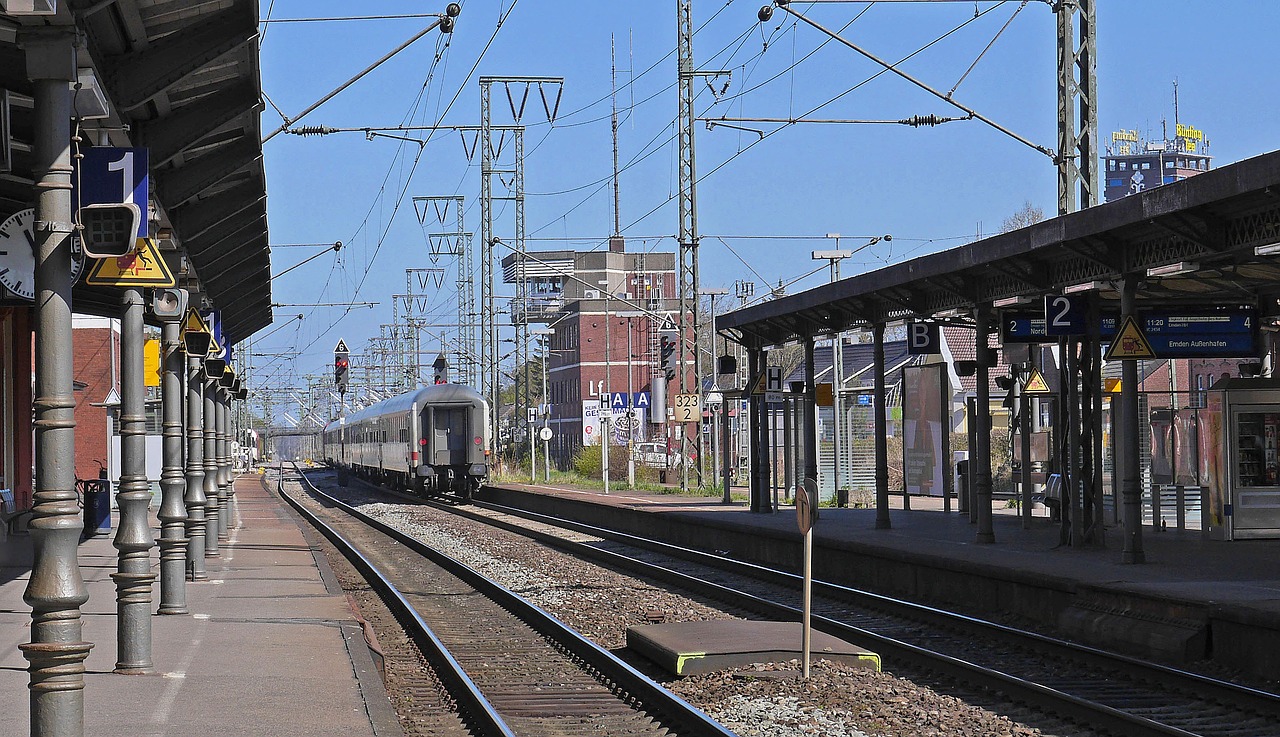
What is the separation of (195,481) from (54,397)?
1075cm

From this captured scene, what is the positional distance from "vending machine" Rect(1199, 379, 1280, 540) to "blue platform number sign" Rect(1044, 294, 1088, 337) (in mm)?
2428

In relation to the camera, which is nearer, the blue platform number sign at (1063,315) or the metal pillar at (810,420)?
the blue platform number sign at (1063,315)

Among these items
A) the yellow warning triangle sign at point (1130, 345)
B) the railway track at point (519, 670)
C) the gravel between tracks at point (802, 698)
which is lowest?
the railway track at point (519, 670)

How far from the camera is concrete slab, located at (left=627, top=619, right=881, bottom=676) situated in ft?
36.9

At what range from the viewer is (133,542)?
10.1 m

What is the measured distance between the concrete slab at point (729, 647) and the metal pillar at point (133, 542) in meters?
3.89

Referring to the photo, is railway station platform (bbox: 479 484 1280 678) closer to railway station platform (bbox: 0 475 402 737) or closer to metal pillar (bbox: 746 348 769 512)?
metal pillar (bbox: 746 348 769 512)

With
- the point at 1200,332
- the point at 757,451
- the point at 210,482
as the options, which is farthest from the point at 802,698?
the point at 757,451

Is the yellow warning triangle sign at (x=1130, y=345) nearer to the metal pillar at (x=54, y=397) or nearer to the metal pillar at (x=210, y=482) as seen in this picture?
the metal pillar at (x=54, y=397)

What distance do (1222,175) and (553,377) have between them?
286ft

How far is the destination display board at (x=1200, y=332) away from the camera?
56.5ft

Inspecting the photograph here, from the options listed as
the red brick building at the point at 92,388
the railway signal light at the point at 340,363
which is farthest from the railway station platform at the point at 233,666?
the railway signal light at the point at 340,363

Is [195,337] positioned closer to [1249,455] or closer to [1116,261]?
[1116,261]

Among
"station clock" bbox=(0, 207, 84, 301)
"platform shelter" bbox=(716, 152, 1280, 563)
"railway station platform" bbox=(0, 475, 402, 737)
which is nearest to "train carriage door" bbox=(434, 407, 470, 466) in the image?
"platform shelter" bbox=(716, 152, 1280, 563)
